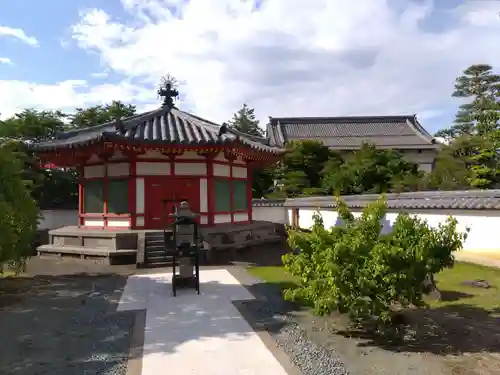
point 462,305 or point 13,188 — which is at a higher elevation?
point 13,188

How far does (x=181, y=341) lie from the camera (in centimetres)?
586

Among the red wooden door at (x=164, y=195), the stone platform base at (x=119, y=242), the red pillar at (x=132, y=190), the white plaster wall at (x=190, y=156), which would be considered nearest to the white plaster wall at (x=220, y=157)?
the white plaster wall at (x=190, y=156)

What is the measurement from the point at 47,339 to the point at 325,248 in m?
4.39

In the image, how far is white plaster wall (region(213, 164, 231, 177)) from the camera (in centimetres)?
1524

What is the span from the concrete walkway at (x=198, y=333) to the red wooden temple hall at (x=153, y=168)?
198 inches

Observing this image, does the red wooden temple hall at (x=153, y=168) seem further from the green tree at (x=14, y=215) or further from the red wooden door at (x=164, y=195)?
the green tree at (x=14, y=215)

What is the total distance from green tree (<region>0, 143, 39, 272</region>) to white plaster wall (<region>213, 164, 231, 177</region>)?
6741 mm

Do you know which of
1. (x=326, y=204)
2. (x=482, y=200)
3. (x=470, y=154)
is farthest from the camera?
(x=470, y=154)

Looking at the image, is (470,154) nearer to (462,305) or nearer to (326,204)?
(326,204)

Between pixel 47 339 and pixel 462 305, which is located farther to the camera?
pixel 462 305

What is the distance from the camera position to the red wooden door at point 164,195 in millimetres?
14250

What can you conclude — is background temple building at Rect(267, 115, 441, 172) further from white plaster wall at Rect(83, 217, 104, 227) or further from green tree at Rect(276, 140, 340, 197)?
white plaster wall at Rect(83, 217, 104, 227)

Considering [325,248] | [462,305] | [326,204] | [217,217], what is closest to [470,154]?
[326,204]

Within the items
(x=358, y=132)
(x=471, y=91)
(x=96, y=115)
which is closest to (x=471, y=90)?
(x=471, y=91)
